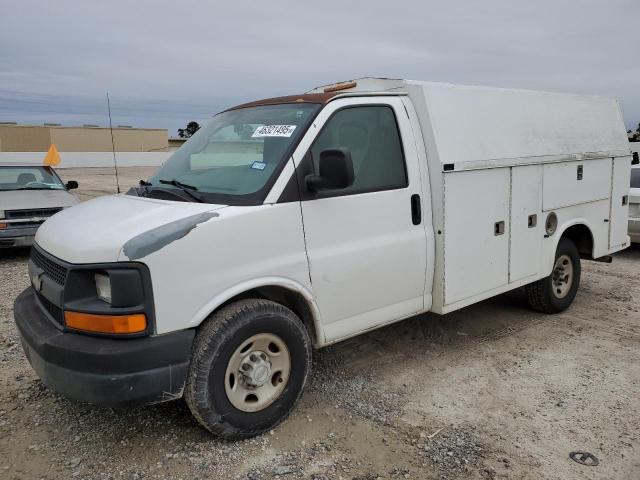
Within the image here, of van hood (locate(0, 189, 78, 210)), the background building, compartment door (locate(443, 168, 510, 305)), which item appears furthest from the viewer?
the background building

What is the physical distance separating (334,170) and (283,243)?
1.79 ft

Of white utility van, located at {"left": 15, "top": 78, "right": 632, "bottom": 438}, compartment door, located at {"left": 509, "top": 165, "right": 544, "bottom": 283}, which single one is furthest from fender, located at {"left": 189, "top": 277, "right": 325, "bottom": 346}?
compartment door, located at {"left": 509, "top": 165, "right": 544, "bottom": 283}

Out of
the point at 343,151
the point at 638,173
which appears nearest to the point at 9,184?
the point at 343,151

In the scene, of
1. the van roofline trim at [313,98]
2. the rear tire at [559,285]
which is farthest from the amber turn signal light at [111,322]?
the rear tire at [559,285]

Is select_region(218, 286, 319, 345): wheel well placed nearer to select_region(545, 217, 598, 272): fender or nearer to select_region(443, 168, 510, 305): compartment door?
select_region(443, 168, 510, 305): compartment door

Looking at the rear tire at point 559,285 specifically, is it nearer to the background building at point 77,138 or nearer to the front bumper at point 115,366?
the front bumper at point 115,366

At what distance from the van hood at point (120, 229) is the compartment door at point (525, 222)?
2.82 m

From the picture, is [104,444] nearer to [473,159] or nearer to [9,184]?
[473,159]

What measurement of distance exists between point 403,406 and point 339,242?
4.08ft

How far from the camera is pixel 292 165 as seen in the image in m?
3.43

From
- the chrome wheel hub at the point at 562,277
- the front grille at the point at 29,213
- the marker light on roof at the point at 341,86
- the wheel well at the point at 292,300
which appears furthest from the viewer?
the front grille at the point at 29,213

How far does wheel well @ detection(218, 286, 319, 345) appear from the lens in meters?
3.52

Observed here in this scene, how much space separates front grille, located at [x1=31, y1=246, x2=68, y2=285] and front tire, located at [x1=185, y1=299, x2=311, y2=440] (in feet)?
2.72

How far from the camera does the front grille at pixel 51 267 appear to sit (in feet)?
10.1
